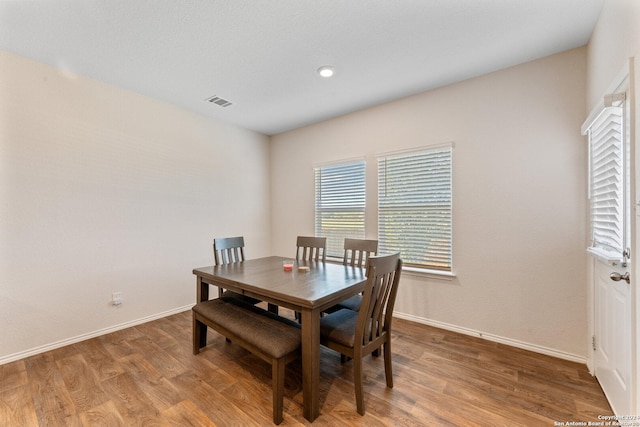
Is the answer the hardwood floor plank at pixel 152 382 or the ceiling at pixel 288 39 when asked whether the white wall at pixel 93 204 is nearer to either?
the ceiling at pixel 288 39

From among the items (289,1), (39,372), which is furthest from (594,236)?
(39,372)

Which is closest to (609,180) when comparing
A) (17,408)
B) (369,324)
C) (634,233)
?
(634,233)

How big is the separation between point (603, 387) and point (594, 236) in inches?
41.4

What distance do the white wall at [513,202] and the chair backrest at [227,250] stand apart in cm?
198

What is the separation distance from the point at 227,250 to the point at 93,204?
Result: 4.69ft

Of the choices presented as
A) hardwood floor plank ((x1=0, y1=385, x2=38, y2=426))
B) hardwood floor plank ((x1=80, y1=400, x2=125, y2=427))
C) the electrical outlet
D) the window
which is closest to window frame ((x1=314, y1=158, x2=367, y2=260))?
the window

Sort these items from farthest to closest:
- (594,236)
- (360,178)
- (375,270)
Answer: (360,178) < (594,236) < (375,270)

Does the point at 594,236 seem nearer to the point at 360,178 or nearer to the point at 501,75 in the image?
the point at 501,75

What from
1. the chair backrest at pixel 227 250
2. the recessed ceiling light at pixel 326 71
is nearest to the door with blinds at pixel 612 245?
the recessed ceiling light at pixel 326 71

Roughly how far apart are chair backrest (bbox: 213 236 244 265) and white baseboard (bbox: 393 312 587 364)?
2050 mm

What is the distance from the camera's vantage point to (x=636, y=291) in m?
1.31

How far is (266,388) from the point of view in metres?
1.92

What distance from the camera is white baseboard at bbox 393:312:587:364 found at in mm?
2262

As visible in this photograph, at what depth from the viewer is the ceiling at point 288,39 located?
5.98 feet
